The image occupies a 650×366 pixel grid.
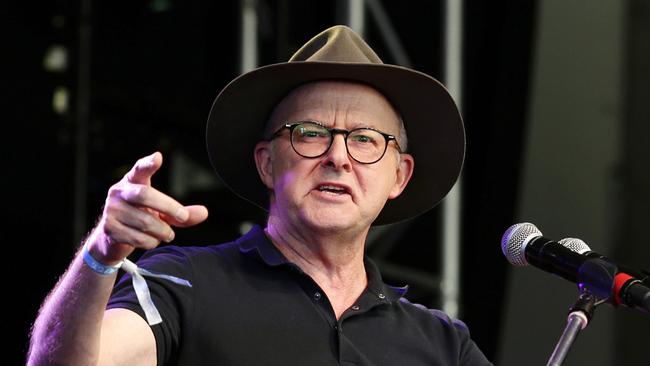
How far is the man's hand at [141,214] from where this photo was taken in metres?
1.81

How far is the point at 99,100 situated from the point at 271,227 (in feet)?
4.87

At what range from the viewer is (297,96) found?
2904 mm

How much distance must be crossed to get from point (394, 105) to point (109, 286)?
1315 mm

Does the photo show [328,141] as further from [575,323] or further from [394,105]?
[575,323]

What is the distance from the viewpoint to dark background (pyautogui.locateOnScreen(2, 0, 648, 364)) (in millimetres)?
3809

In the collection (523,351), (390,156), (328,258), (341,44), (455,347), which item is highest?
(341,44)

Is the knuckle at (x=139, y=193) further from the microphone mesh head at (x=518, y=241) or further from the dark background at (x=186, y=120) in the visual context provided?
the dark background at (x=186, y=120)

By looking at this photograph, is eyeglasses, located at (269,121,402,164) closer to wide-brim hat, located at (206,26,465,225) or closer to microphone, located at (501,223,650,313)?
wide-brim hat, located at (206,26,465,225)

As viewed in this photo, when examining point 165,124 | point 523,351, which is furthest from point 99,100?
point 523,351

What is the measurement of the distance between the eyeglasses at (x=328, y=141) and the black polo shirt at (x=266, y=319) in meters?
0.28

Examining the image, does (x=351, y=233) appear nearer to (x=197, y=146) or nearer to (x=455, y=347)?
(x=455, y=347)

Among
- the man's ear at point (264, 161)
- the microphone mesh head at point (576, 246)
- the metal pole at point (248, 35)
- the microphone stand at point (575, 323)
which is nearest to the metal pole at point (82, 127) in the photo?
the metal pole at point (248, 35)

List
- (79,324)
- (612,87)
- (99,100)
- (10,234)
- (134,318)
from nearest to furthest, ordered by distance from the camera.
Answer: (79,324) → (134,318) → (10,234) → (99,100) → (612,87)

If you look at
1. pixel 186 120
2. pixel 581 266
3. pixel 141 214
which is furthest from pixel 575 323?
pixel 186 120
